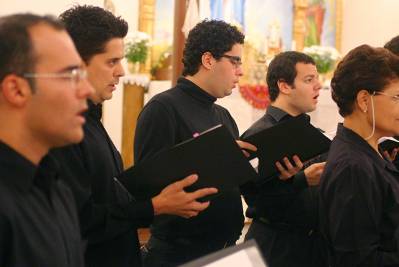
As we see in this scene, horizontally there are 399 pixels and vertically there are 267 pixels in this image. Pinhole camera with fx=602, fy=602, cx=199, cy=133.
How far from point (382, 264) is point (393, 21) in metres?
8.20

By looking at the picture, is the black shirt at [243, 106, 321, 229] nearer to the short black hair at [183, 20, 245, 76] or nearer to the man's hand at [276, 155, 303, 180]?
the man's hand at [276, 155, 303, 180]

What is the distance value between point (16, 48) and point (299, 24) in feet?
27.9

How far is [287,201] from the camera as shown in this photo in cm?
303

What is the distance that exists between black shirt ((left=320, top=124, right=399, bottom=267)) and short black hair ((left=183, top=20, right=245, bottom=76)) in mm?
1046

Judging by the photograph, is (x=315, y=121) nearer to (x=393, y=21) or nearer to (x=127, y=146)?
(x=127, y=146)

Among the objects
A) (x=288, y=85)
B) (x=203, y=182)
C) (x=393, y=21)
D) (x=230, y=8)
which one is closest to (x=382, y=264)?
(x=203, y=182)

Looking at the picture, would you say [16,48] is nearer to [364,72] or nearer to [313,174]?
[364,72]

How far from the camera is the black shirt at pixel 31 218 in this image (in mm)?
1390

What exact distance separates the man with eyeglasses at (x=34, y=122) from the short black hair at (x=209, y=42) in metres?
1.68

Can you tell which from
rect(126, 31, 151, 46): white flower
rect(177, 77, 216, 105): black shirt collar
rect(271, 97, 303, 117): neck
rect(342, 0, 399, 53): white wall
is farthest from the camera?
rect(342, 0, 399, 53): white wall

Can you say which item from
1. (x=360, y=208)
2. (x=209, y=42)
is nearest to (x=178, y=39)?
(x=209, y=42)

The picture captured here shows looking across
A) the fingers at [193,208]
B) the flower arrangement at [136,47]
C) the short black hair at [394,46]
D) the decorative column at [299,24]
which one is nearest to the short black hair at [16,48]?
the fingers at [193,208]

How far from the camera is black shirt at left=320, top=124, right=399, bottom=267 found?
2.27m

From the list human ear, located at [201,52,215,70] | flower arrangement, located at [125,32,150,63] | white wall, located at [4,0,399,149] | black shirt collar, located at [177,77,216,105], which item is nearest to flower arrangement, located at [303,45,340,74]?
white wall, located at [4,0,399,149]
